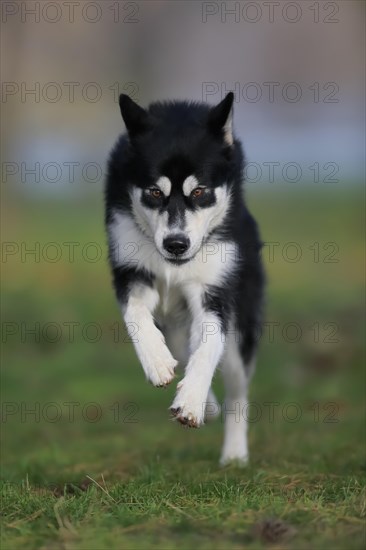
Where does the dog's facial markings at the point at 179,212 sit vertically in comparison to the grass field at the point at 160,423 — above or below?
above

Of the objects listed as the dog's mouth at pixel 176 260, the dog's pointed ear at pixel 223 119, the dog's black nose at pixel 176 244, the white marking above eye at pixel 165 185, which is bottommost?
the dog's mouth at pixel 176 260

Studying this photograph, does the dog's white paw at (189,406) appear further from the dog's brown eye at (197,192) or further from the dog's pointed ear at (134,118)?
the dog's pointed ear at (134,118)

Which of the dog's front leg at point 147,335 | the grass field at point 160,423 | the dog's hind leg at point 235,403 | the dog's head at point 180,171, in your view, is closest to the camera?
the grass field at point 160,423

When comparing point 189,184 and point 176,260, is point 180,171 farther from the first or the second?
point 176,260

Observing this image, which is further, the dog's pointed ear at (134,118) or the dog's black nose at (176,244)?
the dog's pointed ear at (134,118)

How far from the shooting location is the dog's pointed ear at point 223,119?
516 centimetres

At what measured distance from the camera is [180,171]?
198 inches

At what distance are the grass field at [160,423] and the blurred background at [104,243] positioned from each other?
0.12 ft

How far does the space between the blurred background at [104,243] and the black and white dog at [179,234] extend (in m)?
0.94

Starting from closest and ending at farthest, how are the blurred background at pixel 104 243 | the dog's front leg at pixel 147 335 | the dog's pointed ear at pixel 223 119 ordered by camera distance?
the dog's front leg at pixel 147 335 < the dog's pointed ear at pixel 223 119 < the blurred background at pixel 104 243

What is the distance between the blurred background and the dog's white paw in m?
1.19

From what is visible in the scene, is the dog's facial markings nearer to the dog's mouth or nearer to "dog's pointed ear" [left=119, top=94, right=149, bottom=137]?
the dog's mouth

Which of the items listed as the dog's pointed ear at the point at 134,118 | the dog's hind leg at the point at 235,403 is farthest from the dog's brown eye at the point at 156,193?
the dog's hind leg at the point at 235,403

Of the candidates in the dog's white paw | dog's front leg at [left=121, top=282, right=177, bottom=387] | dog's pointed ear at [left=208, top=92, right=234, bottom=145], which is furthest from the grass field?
dog's pointed ear at [left=208, top=92, right=234, bottom=145]
